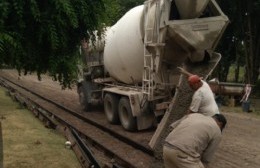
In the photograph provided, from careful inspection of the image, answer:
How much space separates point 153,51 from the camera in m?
12.8

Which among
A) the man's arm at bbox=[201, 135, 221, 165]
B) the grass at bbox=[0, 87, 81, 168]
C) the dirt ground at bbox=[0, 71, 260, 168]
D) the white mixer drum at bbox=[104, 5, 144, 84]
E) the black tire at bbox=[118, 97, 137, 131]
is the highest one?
the white mixer drum at bbox=[104, 5, 144, 84]

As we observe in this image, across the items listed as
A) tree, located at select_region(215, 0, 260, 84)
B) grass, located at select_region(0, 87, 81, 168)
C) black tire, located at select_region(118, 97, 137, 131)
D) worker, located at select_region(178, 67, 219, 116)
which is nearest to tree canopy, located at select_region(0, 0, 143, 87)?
worker, located at select_region(178, 67, 219, 116)

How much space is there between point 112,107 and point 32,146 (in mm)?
4797

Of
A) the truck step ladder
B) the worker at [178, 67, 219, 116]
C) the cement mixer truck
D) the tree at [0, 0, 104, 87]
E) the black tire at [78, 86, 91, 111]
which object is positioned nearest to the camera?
the tree at [0, 0, 104, 87]

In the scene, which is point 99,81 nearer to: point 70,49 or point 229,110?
point 229,110

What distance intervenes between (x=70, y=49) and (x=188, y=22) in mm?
6160

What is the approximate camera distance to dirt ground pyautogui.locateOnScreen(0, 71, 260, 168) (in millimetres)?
10961

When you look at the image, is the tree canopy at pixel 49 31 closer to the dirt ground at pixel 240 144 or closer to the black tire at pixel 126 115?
the dirt ground at pixel 240 144

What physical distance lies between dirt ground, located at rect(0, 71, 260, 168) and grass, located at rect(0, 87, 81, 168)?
3390 mm

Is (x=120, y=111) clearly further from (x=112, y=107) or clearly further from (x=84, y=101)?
(x=84, y=101)

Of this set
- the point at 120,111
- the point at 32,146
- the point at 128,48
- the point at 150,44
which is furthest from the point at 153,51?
the point at 32,146

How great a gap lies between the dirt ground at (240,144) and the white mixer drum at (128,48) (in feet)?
11.1

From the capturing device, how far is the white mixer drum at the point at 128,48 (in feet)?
46.6

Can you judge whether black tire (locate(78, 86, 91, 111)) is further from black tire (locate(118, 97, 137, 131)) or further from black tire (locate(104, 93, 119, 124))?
black tire (locate(118, 97, 137, 131))
